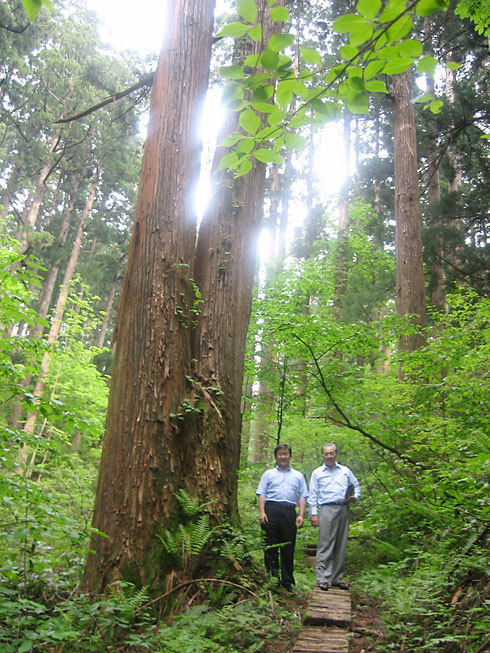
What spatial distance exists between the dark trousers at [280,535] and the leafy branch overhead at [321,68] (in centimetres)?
462

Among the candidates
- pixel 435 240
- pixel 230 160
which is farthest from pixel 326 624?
pixel 435 240

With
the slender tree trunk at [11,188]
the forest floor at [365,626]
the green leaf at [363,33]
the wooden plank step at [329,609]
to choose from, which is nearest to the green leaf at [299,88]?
the green leaf at [363,33]

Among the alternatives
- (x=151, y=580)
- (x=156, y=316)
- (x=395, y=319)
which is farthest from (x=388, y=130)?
(x=151, y=580)

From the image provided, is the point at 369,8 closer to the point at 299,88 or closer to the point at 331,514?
the point at 299,88

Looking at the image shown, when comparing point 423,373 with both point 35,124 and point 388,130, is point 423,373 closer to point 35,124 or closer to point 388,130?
point 388,130

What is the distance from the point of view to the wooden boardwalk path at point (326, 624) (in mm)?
3293

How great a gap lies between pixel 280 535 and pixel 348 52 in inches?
202

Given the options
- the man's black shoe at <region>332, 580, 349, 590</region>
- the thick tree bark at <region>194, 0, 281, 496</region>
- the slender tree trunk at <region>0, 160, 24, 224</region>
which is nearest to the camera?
the thick tree bark at <region>194, 0, 281, 496</region>

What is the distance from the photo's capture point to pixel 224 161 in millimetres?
1683

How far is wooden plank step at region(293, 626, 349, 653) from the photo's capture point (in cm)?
323

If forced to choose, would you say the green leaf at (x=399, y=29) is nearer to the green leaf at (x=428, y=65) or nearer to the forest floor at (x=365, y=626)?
the green leaf at (x=428, y=65)

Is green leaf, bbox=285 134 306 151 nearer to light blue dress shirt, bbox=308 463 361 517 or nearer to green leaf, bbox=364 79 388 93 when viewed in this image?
green leaf, bbox=364 79 388 93

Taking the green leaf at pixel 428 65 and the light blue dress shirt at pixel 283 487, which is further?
the light blue dress shirt at pixel 283 487

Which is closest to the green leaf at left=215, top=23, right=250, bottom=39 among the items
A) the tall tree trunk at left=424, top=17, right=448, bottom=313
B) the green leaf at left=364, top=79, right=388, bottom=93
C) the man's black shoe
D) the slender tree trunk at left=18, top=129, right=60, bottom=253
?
Answer: the green leaf at left=364, top=79, right=388, bottom=93
